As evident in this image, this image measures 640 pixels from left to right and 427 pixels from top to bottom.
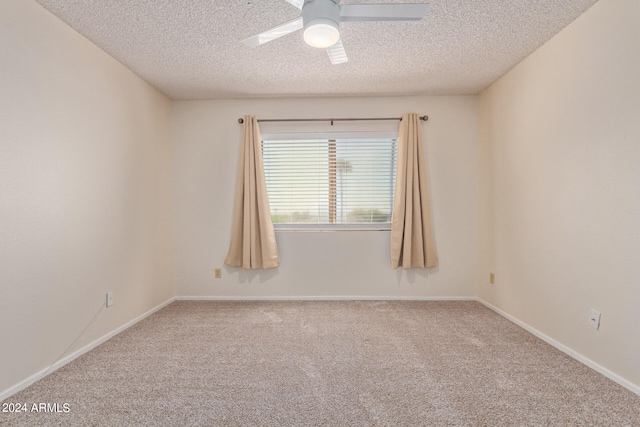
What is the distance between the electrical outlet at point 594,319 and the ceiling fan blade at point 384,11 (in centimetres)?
210

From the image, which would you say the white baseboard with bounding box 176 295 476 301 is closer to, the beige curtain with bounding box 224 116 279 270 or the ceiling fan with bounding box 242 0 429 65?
the beige curtain with bounding box 224 116 279 270

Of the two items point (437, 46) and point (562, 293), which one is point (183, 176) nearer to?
point (437, 46)

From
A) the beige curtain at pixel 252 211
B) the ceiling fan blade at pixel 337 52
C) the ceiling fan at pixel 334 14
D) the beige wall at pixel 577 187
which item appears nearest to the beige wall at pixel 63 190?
the beige curtain at pixel 252 211

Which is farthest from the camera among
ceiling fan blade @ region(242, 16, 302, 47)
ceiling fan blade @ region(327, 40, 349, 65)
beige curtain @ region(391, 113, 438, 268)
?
beige curtain @ region(391, 113, 438, 268)

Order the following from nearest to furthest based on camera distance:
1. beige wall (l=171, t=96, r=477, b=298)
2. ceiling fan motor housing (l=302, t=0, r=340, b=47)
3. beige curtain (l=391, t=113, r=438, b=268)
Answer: ceiling fan motor housing (l=302, t=0, r=340, b=47)
beige curtain (l=391, t=113, r=438, b=268)
beige wall (l=171, t=96, r=477, b=298)

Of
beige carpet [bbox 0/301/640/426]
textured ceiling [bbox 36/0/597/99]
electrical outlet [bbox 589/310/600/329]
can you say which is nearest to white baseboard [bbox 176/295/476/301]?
beige carpet [bbox 0/301/640/426]

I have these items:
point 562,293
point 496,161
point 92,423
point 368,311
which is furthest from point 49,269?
point 496,161

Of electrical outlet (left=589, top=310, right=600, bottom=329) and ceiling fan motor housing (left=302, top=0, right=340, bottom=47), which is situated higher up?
ceiling fan motor housing (left=302, top=0, right=340, bottom=47)

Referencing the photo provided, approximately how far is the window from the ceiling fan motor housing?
1.82 meters

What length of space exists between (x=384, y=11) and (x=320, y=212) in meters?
2.17

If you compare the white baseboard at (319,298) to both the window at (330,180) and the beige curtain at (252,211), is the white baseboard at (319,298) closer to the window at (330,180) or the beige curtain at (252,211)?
the beige curtain at (252,211)

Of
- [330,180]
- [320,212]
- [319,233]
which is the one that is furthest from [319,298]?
[330,180]

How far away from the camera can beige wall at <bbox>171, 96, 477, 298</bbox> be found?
3.19m

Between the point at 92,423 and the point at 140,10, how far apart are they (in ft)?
7.67
